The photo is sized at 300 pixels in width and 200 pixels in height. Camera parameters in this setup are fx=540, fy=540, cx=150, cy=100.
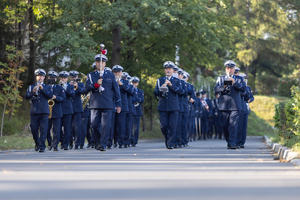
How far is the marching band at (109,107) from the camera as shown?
12.8 metres

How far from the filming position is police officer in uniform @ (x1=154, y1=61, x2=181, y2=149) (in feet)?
45.9

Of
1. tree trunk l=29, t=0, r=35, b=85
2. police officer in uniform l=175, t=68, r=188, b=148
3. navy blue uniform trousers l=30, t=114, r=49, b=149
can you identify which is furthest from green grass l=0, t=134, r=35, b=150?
tree trunk l=29, t=0, r=35, b=85

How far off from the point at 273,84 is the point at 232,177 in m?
49.0

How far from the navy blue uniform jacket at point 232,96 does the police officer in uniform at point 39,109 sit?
429cm

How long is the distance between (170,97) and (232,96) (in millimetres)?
1600

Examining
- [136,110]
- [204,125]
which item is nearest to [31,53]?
[204,125]

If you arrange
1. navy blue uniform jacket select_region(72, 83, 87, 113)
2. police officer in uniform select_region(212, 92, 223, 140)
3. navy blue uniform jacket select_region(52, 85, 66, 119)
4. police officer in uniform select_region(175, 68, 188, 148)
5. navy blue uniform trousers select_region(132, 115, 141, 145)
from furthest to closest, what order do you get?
police officer in uniform select_region(212, 92, 223, 140) → navy blue uniform trousers select_region(132, 115, 141, 145) → navy blue uniform jacket select_region(72, 83, 87, 113) → police officer in uniform select_region(175, 68, 188, 148) → navy blue uniform jacket select_region(52, 85, 66, 119)

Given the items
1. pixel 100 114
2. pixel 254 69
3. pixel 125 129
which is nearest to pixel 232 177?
pixel 100 114

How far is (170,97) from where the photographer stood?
14.1 m

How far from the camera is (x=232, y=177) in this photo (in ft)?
22.7

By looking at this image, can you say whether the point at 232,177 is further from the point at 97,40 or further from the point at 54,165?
the point at 97,40

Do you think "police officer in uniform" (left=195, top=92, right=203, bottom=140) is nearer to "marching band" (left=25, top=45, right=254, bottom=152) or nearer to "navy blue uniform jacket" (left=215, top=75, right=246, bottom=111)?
"marching band" (left=25, top=45, right=254, bottom=152)

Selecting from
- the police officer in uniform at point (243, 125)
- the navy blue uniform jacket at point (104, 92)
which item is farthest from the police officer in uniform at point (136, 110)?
the navy blue uniform jacket at point (104, 92)

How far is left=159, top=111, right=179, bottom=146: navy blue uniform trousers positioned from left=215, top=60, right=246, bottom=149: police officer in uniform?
1278mm
